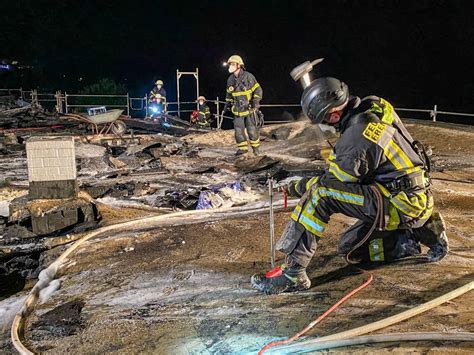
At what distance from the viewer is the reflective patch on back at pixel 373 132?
10.0 feet

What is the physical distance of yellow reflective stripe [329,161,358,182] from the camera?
3.14 m

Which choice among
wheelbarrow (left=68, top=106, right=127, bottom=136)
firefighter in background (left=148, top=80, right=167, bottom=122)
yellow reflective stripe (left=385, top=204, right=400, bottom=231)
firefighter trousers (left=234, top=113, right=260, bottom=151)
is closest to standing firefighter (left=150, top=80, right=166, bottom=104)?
firefighter in background (left=148, top=80, right=167, bottom=122)

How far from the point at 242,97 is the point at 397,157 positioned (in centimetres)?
672

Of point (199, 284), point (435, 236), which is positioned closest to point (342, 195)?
point (435, 236)

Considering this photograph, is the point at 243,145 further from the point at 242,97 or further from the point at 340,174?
the point at 340,174

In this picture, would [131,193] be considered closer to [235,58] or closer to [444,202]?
[235,58]

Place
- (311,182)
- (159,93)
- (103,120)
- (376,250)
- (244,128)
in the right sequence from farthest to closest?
1. (159,93)
2. (103,120)
3. (244,128)
4. (376,250)
5. (311,182)

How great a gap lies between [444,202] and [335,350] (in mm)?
3747

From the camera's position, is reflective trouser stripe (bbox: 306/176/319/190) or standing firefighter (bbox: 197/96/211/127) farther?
standing firefighter (bbox: 197/96/211/127)

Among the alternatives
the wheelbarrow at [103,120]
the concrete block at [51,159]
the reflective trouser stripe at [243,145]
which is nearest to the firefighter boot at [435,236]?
the concrete block at [51,159]

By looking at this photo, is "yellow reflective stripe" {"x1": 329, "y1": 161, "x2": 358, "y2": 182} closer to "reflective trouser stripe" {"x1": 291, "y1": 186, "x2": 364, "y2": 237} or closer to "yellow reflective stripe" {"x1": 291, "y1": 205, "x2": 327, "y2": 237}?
"reflective trouser stripe" {"x1": 291, "y1": 186, "x2": 364, "y2": 237}

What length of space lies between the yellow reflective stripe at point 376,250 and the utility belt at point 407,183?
673 mm

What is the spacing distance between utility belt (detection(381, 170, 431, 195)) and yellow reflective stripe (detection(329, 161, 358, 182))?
0.87 feet

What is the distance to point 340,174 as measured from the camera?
3168 mm
